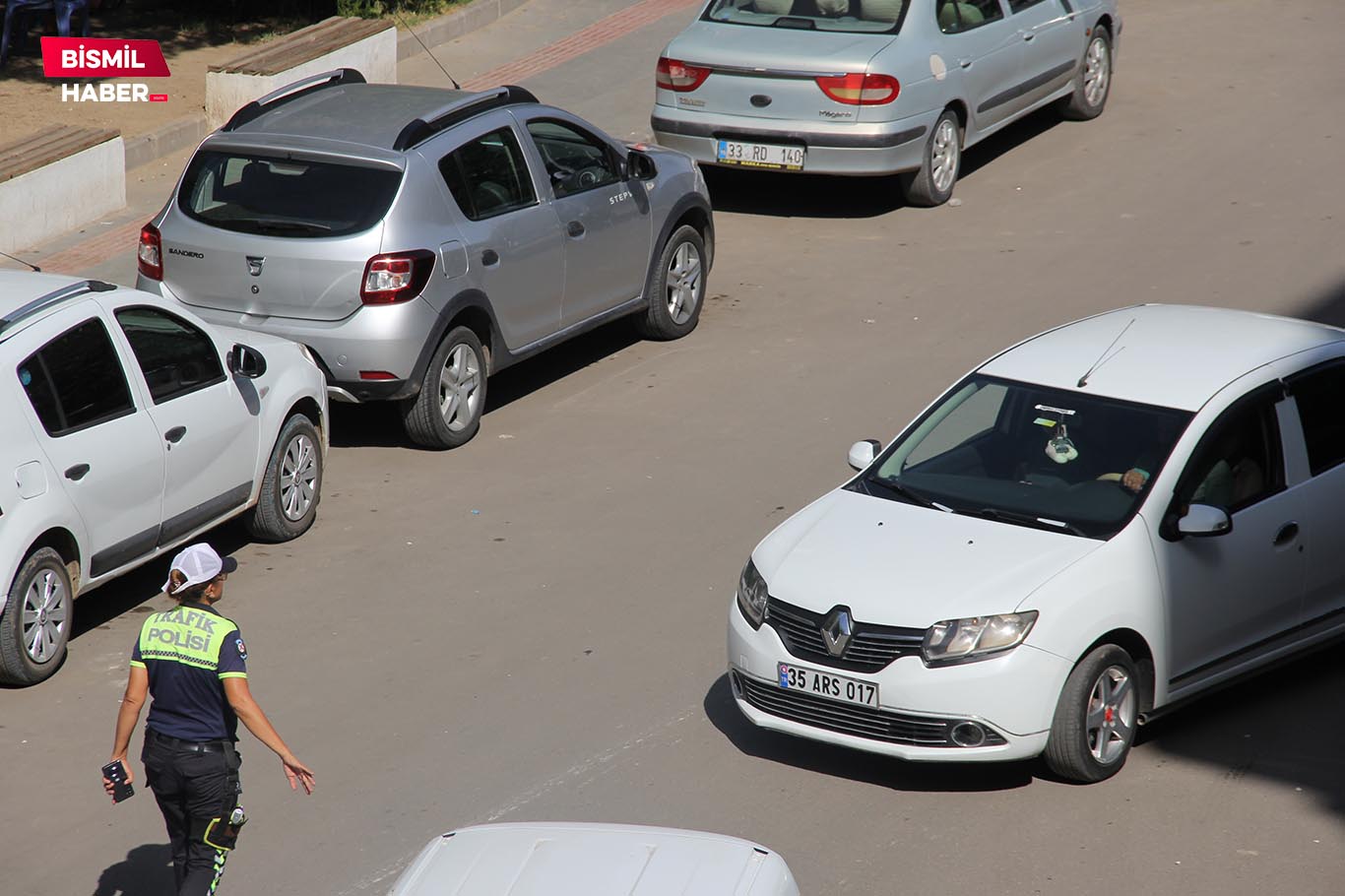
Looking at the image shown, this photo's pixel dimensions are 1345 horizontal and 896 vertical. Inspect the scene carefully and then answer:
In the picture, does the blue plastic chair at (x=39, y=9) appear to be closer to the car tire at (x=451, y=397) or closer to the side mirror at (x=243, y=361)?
the car tire at (x=451, y=397)

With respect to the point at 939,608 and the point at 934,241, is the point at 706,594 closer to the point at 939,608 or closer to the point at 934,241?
the point at 939,608

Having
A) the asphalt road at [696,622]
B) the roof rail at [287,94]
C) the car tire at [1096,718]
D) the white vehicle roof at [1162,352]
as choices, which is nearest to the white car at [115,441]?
the asphalt road at [696,622]

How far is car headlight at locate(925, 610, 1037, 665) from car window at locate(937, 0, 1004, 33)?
31.0 feet

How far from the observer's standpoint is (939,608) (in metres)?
7.00

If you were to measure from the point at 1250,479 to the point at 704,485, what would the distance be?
3.62m

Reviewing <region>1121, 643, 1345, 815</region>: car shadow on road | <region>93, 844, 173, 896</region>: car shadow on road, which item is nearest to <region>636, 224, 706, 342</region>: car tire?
<region>1121, 643, 1345, 815</region>: car shadow on road

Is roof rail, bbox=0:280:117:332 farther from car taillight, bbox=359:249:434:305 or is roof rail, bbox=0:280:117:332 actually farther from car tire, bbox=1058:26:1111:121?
car tire, bbox=1058:26:1111:121

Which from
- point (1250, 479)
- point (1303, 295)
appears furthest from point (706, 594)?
point (1303, 295)

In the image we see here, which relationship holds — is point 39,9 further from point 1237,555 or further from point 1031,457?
point 1237,555

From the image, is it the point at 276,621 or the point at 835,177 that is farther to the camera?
the point at 835,177

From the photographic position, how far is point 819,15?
608 inches

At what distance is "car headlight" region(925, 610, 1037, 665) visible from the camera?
6934mm

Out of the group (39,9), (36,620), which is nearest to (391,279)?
(36,620)

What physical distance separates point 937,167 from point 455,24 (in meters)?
6.35
